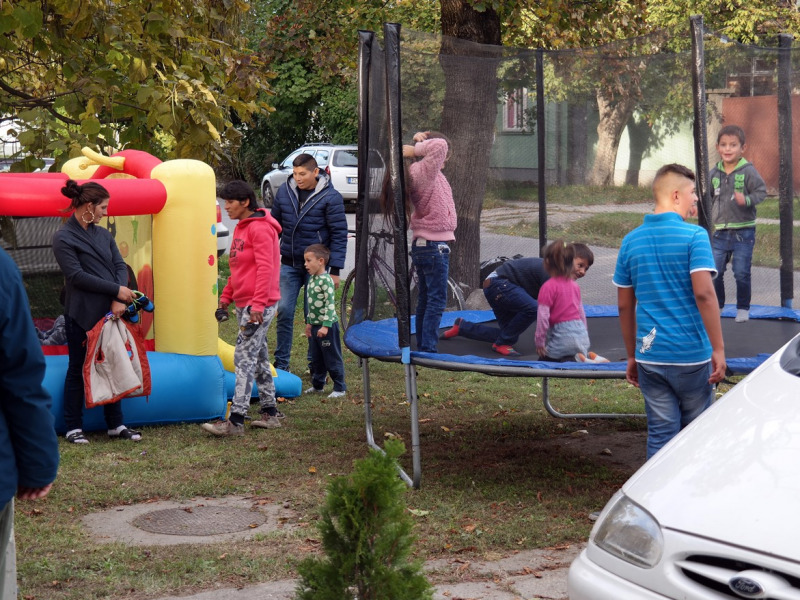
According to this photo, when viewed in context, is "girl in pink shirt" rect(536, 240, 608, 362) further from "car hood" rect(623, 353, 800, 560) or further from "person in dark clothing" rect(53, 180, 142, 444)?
"person in dark clothing" rect(53, 180, 142, 444)

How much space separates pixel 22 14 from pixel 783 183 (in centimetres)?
574

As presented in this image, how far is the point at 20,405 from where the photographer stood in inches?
113

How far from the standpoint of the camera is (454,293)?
26.7ft

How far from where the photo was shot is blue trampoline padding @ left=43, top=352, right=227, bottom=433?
7.41 meters

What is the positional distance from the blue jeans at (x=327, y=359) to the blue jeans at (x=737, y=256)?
3.02 m

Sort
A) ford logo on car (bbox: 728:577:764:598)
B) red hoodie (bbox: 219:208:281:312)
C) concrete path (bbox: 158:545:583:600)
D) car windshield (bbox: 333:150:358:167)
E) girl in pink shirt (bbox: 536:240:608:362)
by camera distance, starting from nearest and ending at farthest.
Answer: ford logo on car (bbox: 728:577:764:598) < concrete path (bbox: 158:545:583:600) < girl in pink shirt (bbox: 536:240:608:362) < red hoodie (bbox: 219:208:281:312) < car windshield (bbox: 333:150:358:167)

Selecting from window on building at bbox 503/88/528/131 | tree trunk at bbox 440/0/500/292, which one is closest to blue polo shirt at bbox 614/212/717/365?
tree trunk at bbox 440/0/500/292

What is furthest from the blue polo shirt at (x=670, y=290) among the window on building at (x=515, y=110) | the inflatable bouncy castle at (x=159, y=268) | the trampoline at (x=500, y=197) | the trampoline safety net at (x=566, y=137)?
the inflatable bouncy castle at (x=159, y=268)

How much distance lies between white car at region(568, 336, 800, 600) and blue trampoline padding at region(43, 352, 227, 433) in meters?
4.80

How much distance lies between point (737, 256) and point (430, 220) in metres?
2.34

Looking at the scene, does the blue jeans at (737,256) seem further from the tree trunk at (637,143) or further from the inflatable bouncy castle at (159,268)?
the inflatable bouncy castle at (159,268)

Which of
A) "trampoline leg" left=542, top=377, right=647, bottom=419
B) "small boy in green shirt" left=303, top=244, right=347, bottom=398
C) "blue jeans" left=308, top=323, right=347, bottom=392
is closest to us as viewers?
"trampoline leg" left=542, top=377, right=647, bottom=419

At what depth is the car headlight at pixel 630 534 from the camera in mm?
3062

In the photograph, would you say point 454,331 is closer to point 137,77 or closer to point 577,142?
point 577,142
